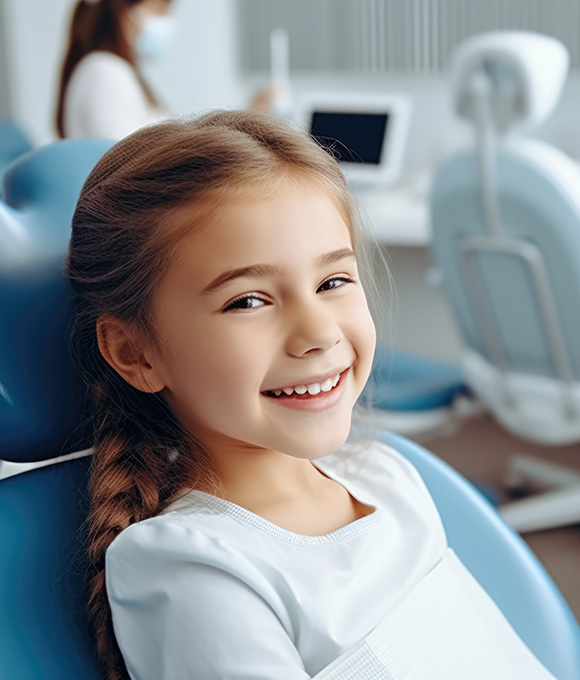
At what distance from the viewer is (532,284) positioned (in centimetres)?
172

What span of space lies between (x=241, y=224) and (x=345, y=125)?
236 centimetres

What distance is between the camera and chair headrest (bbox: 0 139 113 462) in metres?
0.71

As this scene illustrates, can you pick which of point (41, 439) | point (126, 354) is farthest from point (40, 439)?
point (126, 354)

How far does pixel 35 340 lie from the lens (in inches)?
28.3

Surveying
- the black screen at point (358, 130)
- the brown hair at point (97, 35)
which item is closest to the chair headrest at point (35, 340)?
the brown hair at point (97, 35)

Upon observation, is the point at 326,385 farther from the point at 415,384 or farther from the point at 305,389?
the point at 415,384

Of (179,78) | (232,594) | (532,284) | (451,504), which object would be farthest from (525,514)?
(179,78)

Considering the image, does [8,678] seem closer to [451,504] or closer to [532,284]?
[451,504]

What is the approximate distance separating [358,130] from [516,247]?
4.26ft

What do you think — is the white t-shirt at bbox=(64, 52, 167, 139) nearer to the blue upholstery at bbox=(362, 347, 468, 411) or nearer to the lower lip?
the blue upholstery at bbox=(362, 347, 468, 411)

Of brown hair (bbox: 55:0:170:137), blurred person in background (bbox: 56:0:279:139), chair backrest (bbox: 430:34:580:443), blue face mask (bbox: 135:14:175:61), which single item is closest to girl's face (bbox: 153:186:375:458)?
chair backrest (bbox: 430:34:580:443)

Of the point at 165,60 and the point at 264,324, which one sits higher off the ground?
the point at 264,324

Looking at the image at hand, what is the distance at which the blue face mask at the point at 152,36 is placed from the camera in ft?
7.77

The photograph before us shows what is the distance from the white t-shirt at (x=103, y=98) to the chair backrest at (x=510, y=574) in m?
1.42
